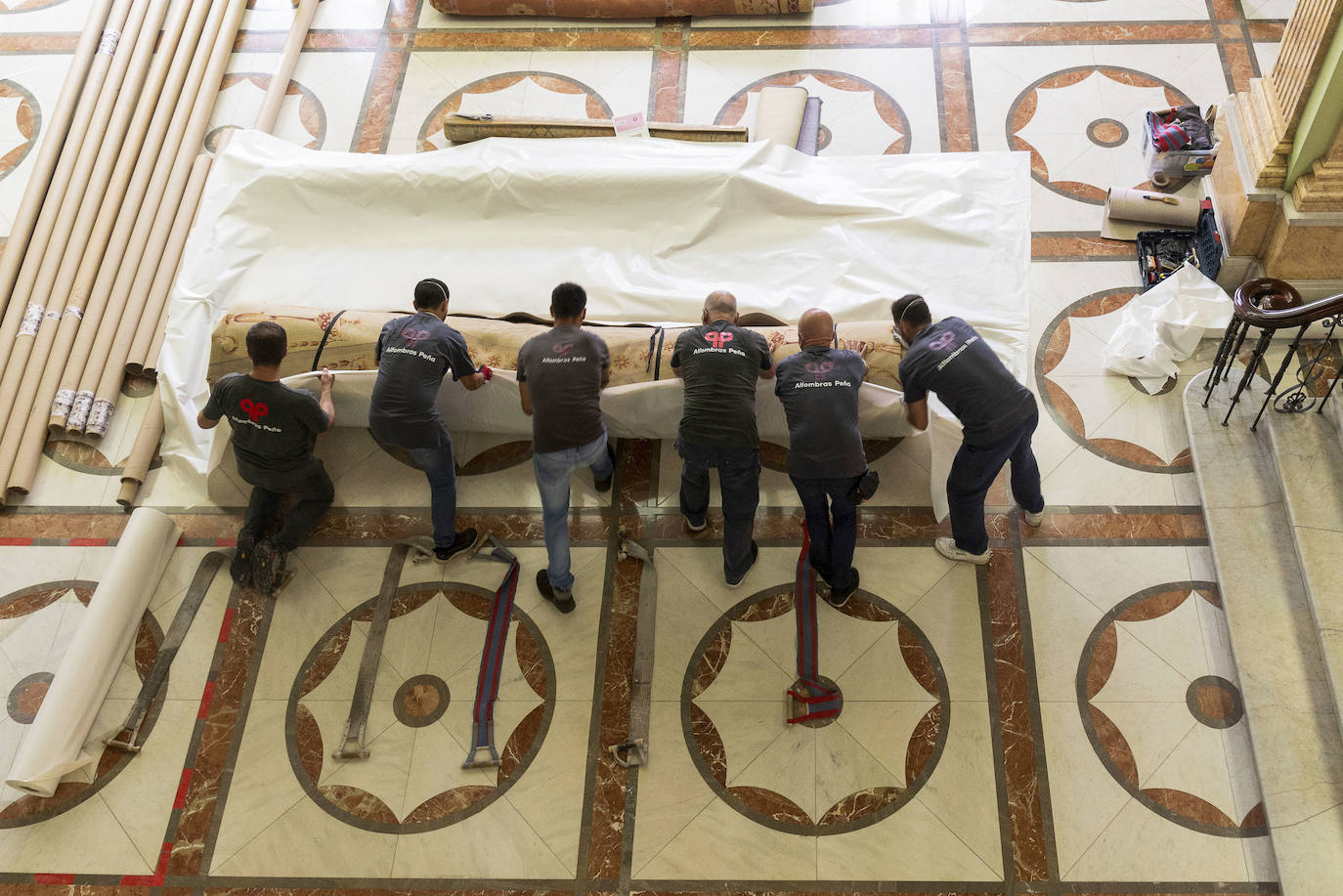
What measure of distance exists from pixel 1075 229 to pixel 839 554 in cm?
264

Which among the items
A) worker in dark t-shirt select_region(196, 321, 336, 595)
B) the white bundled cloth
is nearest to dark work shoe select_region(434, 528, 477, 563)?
worker in dark t-shirt select_region(196, 321, 336, 595)

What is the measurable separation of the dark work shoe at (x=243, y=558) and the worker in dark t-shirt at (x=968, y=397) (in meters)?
2.94

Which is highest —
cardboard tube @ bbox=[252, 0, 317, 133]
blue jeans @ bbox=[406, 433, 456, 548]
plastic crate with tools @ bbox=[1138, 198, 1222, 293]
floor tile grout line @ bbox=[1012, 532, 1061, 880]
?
cardboard tube @ bbox=[252, 0, 317, 133]

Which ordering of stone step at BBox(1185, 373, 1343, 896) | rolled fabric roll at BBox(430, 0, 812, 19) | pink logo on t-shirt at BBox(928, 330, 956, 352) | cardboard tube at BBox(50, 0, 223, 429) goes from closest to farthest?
stone step at BBox(1185, 373, 1343, 896) → pink logo on t-shirt at BBox(928, 330, 956, 352) → cardboard tube at BBox(50, 0, 223, 429) → rolled fabric roll at BBox(430, 0, 812, 19)

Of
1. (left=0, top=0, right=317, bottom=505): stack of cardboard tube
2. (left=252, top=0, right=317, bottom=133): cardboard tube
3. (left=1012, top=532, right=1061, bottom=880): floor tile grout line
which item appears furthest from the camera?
(left=252, top=0, right=317, bottom=133): cardboard tube

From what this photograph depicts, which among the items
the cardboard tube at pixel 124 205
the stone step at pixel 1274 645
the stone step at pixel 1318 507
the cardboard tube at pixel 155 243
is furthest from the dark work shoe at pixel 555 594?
the stone step at pixel 1318 507

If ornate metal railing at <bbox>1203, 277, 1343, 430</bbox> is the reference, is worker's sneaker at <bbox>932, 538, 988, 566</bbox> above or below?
below

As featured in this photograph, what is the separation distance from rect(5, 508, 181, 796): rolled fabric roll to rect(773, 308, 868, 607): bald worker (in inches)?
116

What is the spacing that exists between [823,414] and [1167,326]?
2.18 metres

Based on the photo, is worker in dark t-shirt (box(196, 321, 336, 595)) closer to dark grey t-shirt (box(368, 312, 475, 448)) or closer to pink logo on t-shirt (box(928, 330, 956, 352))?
dark grey t-shirt (box(368, 312, 475, 448))

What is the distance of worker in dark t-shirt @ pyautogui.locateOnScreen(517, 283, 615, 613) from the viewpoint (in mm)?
4188

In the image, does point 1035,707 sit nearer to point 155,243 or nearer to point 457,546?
point 457,546

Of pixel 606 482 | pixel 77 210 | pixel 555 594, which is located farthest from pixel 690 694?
pixel 77 210

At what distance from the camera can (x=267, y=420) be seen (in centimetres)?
428
